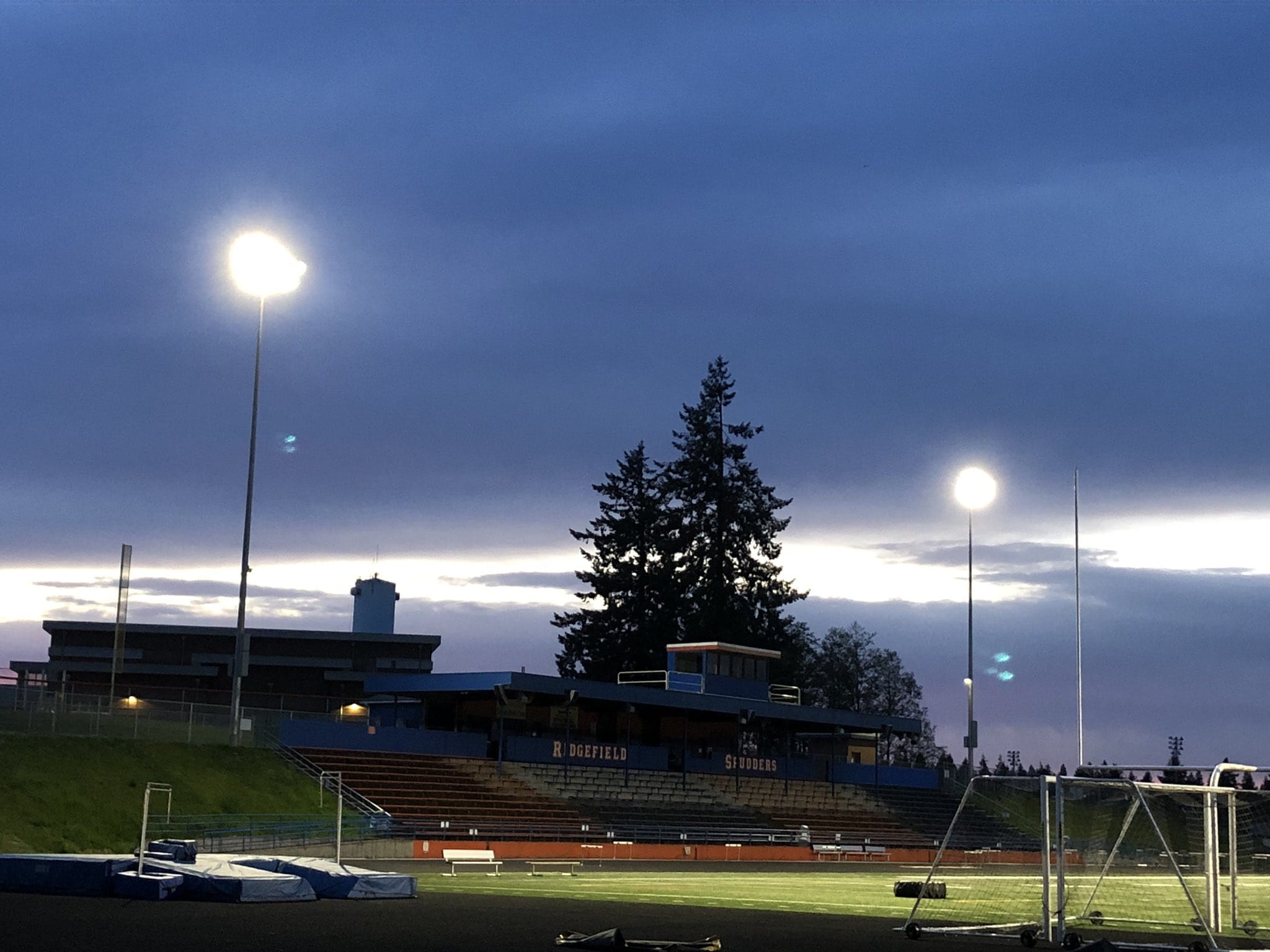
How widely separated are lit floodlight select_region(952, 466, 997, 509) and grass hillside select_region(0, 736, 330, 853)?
91.1ft

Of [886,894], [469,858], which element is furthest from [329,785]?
[886,894]

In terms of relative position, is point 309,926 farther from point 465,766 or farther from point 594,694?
point 594,694

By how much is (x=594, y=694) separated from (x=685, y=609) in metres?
41.5

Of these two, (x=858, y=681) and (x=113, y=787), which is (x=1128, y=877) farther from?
(x=858, y=681)

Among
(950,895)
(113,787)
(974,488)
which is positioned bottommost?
(950,895)

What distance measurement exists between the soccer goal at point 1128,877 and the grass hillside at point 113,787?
21.3m

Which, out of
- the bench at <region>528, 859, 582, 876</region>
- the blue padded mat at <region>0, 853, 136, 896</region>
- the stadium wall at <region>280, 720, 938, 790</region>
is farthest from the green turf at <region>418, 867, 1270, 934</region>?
the stadium wall at <region>280, 720, 938, 790</region>

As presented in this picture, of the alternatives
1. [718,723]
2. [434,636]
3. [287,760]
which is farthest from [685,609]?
[287,760]

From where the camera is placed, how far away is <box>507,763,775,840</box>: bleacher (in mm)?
59906

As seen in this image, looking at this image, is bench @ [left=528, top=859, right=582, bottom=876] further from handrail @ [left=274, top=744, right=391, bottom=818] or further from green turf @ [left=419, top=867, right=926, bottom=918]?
handrail @ [left=274, top=744, right=391, bottom=818]

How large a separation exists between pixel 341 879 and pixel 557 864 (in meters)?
20.9

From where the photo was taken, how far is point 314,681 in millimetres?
91000

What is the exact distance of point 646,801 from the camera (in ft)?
208

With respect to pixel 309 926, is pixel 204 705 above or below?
above
